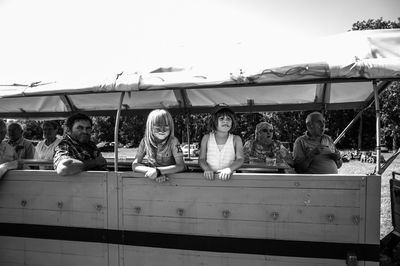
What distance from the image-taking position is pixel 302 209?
2.55m

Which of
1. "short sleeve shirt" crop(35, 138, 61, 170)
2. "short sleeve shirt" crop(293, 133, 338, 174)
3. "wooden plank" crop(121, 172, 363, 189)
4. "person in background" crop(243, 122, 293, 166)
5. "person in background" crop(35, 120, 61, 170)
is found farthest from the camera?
"person in background" crop(35, 120, 61, 170)

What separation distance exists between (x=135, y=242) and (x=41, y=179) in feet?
4.05

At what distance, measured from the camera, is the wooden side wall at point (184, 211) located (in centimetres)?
250

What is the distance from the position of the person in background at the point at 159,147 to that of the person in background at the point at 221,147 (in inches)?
10.7

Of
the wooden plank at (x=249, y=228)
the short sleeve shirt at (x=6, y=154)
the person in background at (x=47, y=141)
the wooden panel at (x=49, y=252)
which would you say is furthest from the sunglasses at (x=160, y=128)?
the person in background at (x=47, y=141)

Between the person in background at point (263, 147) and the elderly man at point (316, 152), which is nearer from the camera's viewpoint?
the elderly man at point (316, 152)

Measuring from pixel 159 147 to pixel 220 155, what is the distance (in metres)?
0.64

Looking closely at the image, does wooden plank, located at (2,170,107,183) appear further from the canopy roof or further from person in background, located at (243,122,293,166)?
person in background, located at (243,122,293,166)

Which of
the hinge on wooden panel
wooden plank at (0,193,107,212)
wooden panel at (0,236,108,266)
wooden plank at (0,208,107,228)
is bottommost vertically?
wooden panel at (0,236,108,266)

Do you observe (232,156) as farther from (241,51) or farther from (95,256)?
(95,256)

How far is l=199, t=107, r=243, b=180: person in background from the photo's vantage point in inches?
116

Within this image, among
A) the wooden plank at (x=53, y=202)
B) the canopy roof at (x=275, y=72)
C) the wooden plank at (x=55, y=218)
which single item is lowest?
the wooden plank at (x=55, y=218)

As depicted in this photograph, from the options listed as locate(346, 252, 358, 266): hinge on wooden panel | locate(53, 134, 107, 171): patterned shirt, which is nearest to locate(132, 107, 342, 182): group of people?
locate(53, 134, 107, 171): patterned shirt

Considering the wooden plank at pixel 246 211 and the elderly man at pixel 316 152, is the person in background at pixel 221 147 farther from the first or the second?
the elderly man at pixel 316 152
